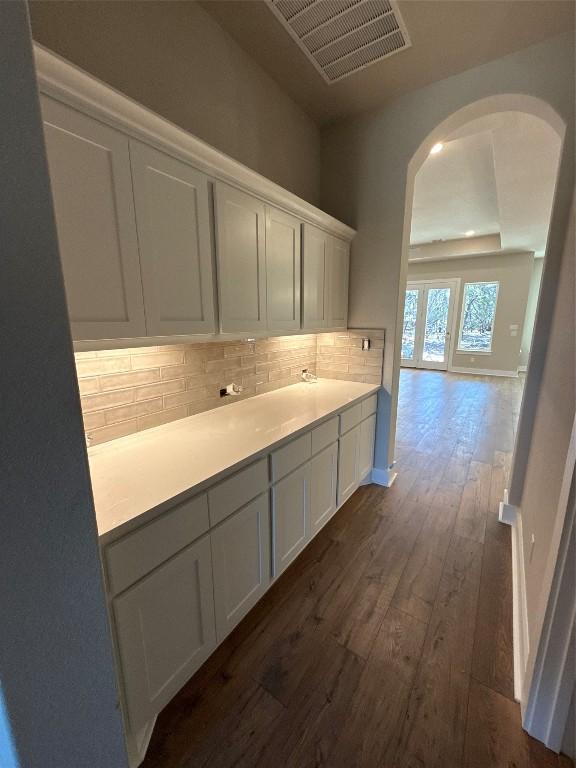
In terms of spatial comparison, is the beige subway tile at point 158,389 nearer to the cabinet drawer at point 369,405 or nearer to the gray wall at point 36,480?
the gray wall at point 36,480

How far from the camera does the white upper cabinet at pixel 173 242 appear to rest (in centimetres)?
118

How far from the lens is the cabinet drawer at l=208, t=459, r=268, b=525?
122cm

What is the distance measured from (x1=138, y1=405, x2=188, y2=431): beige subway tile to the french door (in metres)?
7.23

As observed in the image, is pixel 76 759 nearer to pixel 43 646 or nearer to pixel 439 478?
pixel 43 646

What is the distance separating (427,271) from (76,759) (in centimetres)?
911

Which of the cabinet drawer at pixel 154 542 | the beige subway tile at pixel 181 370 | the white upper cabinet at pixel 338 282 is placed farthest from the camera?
the white upper cabinet at pixel 338 282

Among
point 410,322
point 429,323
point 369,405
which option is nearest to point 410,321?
point 410,322

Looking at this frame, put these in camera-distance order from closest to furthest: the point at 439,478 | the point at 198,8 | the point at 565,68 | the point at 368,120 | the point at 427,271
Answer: the point at 198,8, the point at 565,68, the point at 368,120, the point at 439,478, the point at 427,271

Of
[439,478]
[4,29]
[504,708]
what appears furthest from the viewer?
[439,478]

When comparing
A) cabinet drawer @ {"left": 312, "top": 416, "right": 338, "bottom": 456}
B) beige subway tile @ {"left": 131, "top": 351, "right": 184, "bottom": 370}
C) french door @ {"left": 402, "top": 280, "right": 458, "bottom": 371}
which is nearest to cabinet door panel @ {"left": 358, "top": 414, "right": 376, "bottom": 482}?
cabinet drawer @ {"left": 312, "top": 416, "right": 338, "bottom": 456}

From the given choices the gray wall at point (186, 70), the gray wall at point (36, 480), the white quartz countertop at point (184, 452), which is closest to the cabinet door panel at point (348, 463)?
the white quartz countertop at point (184, 452)

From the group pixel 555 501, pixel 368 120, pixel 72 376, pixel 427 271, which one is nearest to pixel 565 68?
A: pixel 368 120

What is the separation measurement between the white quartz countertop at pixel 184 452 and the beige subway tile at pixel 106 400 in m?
0.18

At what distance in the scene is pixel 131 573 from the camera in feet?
3.18
